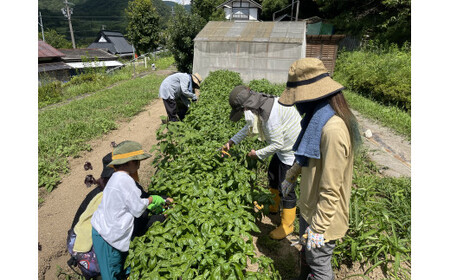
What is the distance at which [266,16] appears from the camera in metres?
32.3

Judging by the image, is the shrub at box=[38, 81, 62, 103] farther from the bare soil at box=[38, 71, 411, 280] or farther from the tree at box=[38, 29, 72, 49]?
the tree at box=[38, 29, 72, 49]

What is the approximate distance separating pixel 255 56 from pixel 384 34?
334 inches

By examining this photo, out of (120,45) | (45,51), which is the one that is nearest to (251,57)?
(45,51)

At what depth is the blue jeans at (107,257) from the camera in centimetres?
207

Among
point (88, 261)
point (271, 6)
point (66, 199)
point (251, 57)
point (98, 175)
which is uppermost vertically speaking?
point (271, 6)

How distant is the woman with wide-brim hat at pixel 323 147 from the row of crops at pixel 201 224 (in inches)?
18.2

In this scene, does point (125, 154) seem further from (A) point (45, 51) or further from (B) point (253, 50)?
(A) point (45, 51)

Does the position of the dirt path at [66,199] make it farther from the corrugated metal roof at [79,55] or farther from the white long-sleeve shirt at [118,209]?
the corrugated metal roof at [79,55]

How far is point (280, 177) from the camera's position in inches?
116

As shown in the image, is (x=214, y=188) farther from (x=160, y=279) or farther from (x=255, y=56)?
(x=255, y=56)

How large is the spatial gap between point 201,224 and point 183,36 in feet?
51.4

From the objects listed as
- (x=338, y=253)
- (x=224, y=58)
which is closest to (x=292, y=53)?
(x=224, y=58)

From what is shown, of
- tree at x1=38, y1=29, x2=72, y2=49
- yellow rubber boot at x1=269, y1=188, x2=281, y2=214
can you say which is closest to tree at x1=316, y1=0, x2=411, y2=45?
yellow rubber boot at x1=269, y1=188, x2=281, y2=214

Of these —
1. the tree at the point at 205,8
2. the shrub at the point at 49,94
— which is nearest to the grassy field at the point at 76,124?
the shrub at the point at 49,94
